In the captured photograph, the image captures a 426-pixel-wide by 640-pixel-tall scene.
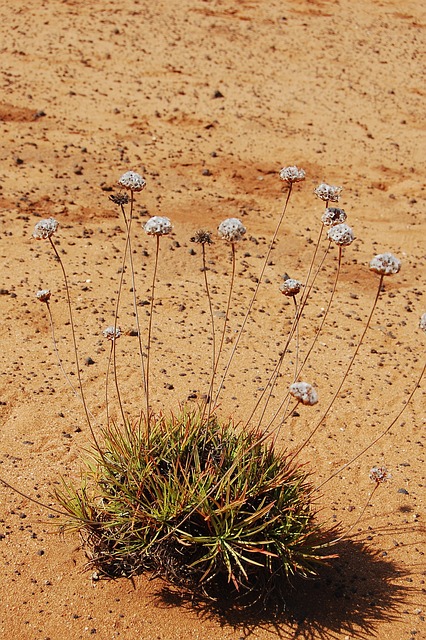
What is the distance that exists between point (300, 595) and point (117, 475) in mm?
1177

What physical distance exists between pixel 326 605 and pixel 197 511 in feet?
3.29

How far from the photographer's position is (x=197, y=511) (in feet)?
12.6

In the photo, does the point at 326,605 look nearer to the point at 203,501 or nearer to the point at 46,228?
the point at 203,501

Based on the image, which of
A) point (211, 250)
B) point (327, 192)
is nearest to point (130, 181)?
point (327, 192)

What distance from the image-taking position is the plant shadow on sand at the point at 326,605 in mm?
4098

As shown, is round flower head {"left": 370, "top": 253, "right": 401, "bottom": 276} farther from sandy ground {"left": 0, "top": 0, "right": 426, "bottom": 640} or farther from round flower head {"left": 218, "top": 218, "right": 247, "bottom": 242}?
sandy ground {"left": 0, "top": 0, "right": 426, "bottom": 640}

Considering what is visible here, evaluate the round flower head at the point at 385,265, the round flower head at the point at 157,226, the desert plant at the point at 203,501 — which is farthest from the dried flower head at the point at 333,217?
the round flower head at the point at 157,226

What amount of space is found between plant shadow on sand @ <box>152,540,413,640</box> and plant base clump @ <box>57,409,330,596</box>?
0.10 m

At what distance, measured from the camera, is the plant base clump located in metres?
3.83

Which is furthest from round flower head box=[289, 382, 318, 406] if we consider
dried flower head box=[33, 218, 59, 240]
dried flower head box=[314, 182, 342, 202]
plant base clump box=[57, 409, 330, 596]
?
dried flower head box=[33, 218, 59, 240]

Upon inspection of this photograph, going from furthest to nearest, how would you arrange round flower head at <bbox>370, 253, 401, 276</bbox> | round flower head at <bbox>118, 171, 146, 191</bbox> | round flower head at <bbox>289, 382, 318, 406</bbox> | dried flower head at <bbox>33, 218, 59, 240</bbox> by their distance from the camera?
dried flower head at <bbox>33, 218, 59, 240</bbox>, round flower head at <bbox>118, 171, 146, 191</bbox>, round flower head at <bbox>370, 253, 401, 276</bbox>, round flower head at <bbox>289, 382, 318, 406</bbox>

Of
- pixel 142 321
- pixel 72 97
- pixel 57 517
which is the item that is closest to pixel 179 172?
pixel 72 97

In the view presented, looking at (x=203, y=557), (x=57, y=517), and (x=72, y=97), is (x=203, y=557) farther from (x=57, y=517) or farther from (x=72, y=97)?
(x=72, y=97)

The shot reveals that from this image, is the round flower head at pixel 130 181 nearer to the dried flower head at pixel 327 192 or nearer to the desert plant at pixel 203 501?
the desert plant at pixel 203 501
